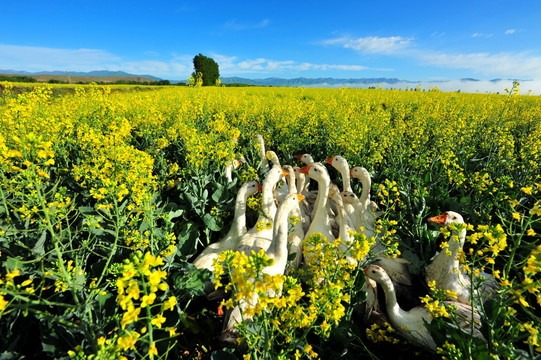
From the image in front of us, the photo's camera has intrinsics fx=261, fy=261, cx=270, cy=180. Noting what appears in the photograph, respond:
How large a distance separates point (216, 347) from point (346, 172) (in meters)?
3.28

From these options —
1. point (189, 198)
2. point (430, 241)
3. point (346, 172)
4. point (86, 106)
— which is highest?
point (86, 106)

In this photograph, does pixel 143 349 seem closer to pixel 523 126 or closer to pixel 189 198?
pixel 189 198

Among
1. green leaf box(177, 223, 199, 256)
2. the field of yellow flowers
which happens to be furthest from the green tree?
Answer: green leaf box(177, 223, 199, 256)

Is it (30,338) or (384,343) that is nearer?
(30,338)

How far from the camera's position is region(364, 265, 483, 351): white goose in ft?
8.06

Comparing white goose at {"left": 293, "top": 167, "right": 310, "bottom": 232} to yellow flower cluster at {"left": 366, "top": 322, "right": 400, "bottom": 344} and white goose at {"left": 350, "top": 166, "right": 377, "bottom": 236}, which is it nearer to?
white goose at {"left": 350, "top": 166, "right": 377, "bottom": 236}

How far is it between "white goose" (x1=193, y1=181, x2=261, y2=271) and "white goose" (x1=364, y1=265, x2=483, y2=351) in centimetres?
173

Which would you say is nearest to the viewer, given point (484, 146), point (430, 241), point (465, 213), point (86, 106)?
point (430, 241)

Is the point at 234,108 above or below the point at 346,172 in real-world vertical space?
above

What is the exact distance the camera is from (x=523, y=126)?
938cm

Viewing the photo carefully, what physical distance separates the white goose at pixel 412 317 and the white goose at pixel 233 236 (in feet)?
A: 5.67

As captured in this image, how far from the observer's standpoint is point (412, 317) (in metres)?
2.67

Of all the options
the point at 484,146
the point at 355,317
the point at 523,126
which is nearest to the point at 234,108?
the point at 484,146

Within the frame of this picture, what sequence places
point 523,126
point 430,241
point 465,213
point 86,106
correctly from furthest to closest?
point 523,126 < point 86,106 < point 465,213 < point 430,241
